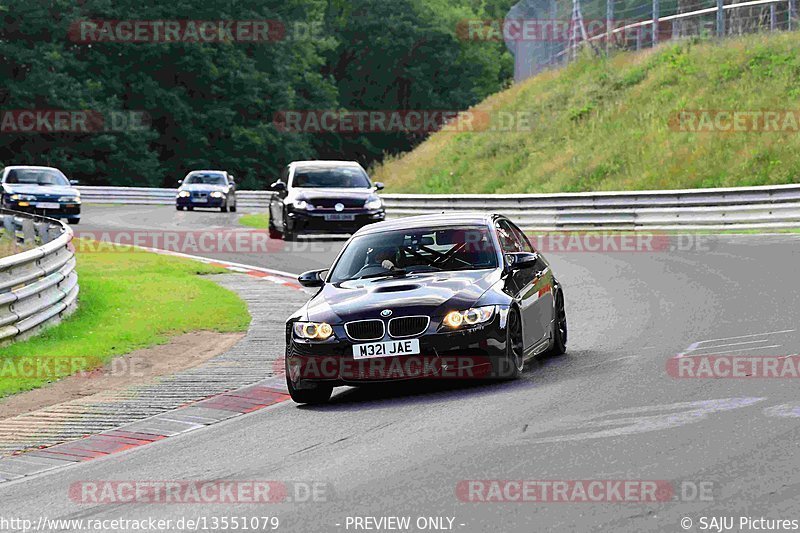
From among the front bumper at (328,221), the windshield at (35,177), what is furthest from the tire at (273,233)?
the windshield at (35,177)

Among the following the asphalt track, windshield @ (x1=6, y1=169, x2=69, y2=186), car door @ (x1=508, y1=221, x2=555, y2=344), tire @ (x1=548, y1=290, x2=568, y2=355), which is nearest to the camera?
the asphalt track

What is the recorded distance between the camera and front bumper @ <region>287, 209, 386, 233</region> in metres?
27.2

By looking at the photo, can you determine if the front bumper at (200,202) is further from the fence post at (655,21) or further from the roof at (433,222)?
the roof at (433,222)

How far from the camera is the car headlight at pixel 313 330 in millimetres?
10742

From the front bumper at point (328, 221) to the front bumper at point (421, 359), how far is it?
1641 cm

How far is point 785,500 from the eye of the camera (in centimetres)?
652

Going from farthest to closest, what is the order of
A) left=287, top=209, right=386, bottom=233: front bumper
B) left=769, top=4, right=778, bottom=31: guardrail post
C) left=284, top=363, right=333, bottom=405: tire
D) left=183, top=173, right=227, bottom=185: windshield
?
left=183, top=173, right=227, bottom=185: windshield, left=769, top=4, right=778, bottom=31: guardrail post, left=287, top=209, right=386, bottom=233: front bumper, left=284, top=363, right=333, bottom=405: tire

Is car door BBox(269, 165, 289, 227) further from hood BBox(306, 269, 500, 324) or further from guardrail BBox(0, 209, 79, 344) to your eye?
hood BBox(306, 269, 500, 324)

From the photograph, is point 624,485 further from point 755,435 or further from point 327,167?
point 327,167

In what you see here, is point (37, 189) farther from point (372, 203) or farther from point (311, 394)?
point (311, 394)

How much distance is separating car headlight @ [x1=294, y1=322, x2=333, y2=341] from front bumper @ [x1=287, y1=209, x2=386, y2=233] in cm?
1620

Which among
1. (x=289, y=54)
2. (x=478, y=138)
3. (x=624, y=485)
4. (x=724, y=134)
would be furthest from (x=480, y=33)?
(x=624, y=485)

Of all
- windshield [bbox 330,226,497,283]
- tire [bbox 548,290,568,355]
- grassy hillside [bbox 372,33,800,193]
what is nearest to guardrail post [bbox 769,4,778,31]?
grassy hillside [bbox 372,33,800,193]

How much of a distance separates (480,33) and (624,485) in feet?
292
